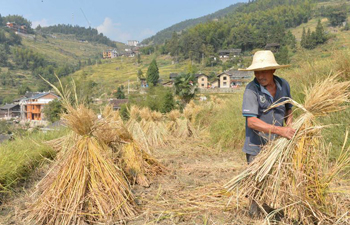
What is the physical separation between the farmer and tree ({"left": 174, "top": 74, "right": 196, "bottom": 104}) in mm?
16132

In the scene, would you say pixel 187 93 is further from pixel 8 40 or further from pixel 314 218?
pixel 8 40

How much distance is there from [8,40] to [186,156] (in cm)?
13077

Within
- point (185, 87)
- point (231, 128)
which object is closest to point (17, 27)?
point (185, 87)

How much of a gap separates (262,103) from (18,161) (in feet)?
10.7

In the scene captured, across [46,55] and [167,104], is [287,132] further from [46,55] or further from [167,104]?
[46,55]

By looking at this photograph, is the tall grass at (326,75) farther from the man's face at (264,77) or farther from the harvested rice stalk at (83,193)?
the harvested rice stalk at (83,193)

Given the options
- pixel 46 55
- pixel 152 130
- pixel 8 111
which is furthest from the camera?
pixel 46 55

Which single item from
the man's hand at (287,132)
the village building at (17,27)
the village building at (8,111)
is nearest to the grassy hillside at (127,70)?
the village building at (8,111)

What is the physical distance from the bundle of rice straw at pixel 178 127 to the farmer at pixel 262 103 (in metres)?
5.98

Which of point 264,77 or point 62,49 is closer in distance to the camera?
point 264,77

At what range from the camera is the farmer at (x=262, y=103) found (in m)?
2.12

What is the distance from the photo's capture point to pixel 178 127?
8.53 m

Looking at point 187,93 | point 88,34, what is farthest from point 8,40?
point 187,93

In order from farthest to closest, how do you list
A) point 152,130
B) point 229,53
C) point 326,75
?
point 229,53, point 152,130, point 326,75
